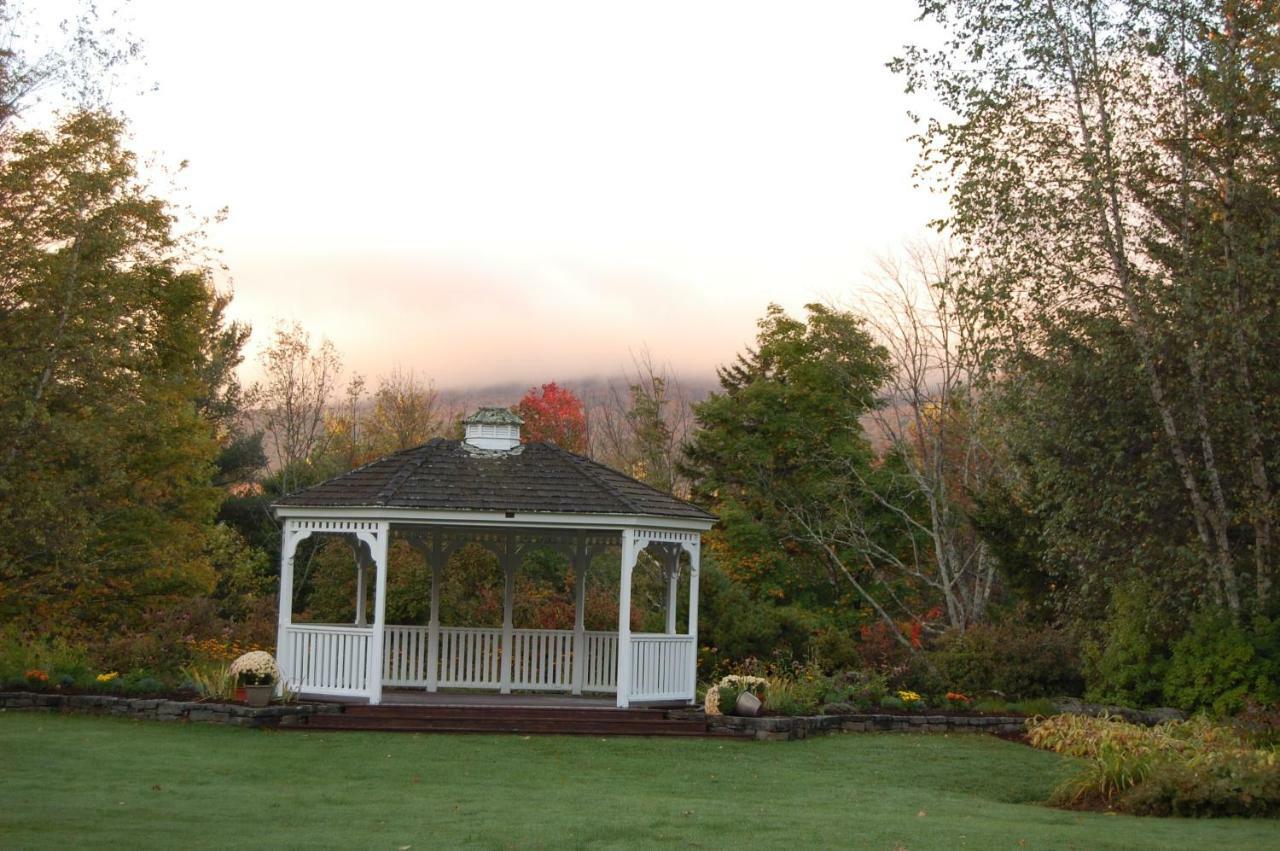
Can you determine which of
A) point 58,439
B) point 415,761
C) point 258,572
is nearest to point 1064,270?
point 415,761

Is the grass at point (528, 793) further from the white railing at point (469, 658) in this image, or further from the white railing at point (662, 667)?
the white railing at point (469, 658)

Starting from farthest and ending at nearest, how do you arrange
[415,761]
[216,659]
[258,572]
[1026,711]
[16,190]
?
[258,572] → [216,659] → [1026,711] → [16,190] → [415,761]

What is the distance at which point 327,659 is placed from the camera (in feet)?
53.6

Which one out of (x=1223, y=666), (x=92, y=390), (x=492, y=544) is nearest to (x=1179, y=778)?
(x=1223, y=666)

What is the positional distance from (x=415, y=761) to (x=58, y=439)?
5.67 metres

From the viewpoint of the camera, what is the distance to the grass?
8695mm

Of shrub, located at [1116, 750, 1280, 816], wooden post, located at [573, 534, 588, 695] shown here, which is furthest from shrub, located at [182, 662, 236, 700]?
shrub, located at [1116, 750, 1280, 816]

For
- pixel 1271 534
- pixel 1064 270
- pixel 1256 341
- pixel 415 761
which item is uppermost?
pixel 1064 270

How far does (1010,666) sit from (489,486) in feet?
24.7

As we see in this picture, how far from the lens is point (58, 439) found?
14.7m

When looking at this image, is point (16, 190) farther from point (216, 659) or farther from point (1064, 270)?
point (1064, 270)

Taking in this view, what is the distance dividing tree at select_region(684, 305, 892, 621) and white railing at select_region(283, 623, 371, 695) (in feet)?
47.4

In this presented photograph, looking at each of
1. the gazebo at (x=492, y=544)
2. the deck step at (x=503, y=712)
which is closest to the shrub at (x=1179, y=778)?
the deck step at (x=503, y=712)

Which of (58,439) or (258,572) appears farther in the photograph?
(258,572)
